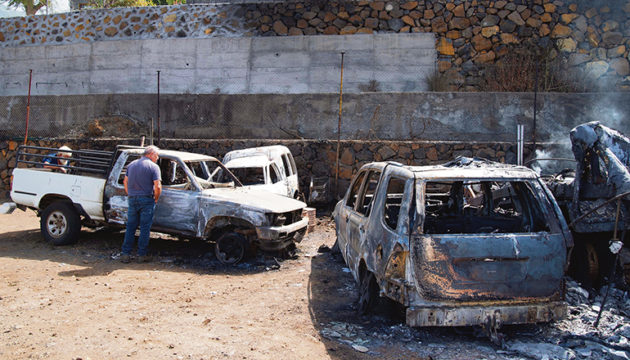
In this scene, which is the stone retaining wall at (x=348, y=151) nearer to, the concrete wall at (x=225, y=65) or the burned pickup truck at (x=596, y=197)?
the concrete wall at (x=225, y=65)

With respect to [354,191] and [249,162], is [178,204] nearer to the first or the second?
[249,162]

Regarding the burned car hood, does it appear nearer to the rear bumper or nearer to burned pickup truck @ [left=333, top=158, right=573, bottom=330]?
burned pickup truck @ [left=333, top=158, right=573, bottom=330]

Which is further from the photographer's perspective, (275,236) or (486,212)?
(275,236)

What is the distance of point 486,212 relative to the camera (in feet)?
20.1

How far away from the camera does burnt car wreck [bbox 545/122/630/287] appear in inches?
227

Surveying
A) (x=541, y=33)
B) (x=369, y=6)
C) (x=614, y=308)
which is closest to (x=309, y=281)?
(x=614, y=308)

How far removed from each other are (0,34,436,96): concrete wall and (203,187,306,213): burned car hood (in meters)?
7.97

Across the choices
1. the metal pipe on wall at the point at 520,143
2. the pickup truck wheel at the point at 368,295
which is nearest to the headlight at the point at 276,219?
the pickup truck wheel at the point at 368,295

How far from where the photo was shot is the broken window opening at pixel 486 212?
4.94 m

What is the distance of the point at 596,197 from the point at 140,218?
20.9 ft

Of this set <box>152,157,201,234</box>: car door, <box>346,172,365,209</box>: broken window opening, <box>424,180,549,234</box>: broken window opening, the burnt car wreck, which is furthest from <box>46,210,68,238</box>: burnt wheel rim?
the burnt car wreck

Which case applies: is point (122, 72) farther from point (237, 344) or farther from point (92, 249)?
point (237, 344)

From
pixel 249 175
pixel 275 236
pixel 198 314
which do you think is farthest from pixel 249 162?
pixel 198 314

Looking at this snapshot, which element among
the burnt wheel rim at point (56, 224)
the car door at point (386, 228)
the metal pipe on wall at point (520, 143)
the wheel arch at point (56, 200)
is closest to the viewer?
the car door at point (386, 228)
